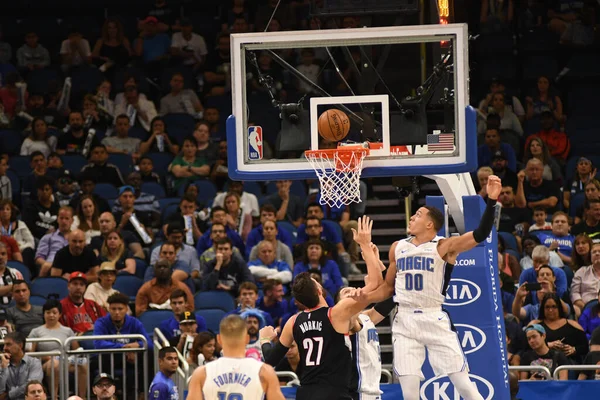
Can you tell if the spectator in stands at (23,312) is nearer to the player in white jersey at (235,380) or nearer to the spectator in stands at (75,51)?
the player in white jersey at (235,380)

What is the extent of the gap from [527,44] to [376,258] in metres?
11.1

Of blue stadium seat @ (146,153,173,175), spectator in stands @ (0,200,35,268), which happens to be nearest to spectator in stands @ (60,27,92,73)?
blue stadium seat @ (146,153,173,175)

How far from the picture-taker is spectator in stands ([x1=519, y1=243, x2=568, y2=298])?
1471 centimetres

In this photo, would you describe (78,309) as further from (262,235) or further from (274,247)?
(262,235)

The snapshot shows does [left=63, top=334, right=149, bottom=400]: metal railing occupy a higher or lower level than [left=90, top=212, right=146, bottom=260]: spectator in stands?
lower

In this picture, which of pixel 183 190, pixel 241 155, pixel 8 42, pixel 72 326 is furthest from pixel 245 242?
pixel 8 42

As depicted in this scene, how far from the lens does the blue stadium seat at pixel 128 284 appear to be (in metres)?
15.2

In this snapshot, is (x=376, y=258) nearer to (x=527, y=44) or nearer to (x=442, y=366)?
(x=442, y=366)

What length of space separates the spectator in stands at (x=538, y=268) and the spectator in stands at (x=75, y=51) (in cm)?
923

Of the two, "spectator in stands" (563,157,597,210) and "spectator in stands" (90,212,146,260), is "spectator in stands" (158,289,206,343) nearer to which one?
"spectator in stands" (90,212,146,260)

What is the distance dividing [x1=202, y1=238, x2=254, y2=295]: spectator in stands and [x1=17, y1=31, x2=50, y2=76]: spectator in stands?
283 inches

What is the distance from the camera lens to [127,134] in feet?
61.9

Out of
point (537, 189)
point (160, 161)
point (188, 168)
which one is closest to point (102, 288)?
point (188, 168)

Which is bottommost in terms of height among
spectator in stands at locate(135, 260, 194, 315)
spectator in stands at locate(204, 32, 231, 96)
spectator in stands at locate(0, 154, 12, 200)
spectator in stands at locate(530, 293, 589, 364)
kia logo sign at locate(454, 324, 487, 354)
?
spectator in stands at locate(530, 293, 589, 364)
